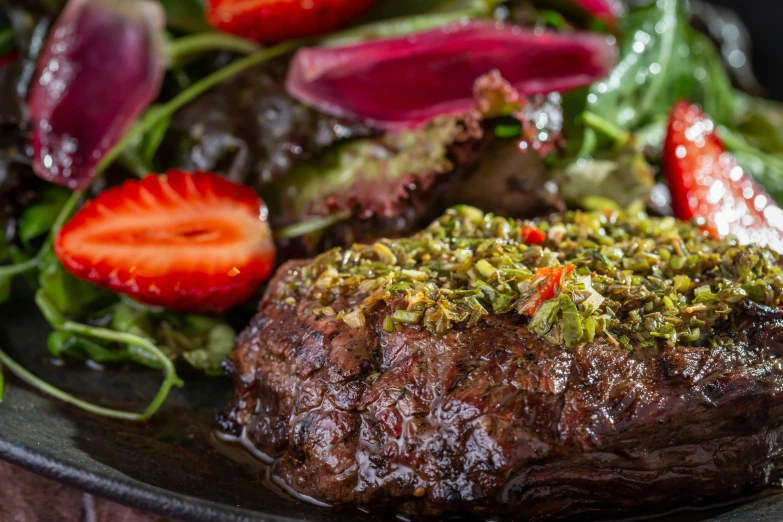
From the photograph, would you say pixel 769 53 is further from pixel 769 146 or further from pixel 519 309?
pixel 519 309

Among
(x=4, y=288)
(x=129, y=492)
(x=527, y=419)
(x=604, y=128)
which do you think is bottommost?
(x=4, y=288)

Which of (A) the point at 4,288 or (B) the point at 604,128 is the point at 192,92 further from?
(B) the point at 604,128

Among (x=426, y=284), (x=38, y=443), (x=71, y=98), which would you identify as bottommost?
(x=38, y=443)

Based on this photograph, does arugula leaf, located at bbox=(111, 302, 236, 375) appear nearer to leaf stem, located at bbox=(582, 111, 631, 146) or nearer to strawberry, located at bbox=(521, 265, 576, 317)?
strawberry, located at bbox=(521, 265, 576, 317)

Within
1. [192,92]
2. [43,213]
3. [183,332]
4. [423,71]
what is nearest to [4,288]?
[43,213]

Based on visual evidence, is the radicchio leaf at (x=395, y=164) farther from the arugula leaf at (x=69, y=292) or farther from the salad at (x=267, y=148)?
the arugula leaf at (x=69, y=292)

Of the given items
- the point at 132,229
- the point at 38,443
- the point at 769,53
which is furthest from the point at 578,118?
the point at 769,53
